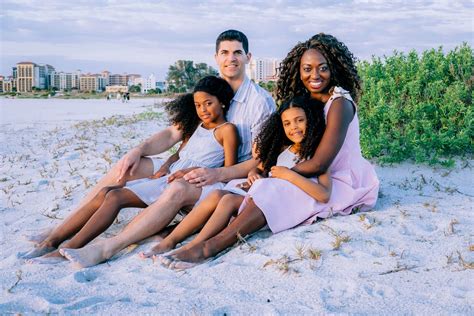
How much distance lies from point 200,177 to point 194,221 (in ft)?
1.18

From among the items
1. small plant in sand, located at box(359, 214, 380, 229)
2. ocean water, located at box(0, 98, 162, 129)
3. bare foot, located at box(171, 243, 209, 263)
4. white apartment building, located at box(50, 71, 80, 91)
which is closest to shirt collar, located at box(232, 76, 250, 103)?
small plant in sand, located at box(359, 214, 380, 229)

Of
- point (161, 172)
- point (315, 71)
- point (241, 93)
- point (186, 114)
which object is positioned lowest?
point (161, 172)

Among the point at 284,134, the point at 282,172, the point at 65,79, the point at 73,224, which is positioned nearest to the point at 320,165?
the point at 282,172

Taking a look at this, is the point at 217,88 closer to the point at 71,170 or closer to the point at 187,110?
the point at 187,110

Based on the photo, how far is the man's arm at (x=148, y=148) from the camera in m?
4.59

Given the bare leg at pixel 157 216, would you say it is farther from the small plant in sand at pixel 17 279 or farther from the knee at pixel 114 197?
the small plant in sand at pixel 17 279

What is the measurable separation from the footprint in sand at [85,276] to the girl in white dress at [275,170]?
34 centimetres

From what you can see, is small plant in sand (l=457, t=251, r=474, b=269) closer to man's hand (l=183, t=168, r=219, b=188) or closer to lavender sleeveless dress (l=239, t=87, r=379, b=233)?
lavender sleeveless dress (l=239, t=87, r=379, b=233)

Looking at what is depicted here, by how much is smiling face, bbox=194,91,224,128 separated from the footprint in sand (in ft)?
5.03

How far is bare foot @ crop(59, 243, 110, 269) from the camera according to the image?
12.2 feet

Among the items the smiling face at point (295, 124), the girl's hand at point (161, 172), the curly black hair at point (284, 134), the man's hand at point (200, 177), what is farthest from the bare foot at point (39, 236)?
the smiling face at point (295, 124)

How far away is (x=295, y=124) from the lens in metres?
4.13

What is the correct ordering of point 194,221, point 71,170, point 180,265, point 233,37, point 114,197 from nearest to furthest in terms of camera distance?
point 180,265, point 194,221, point 114,197, point 233,37, point 71,170

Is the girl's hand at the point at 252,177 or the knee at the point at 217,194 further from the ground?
the girl's hand at the point at 252,177
